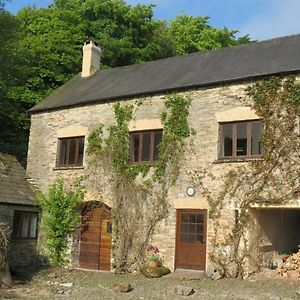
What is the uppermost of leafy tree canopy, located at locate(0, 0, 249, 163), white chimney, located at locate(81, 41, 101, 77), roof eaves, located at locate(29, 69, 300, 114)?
leafy tree canopy, located at locate(0, 0, 249, 163)

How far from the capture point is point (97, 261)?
1695 centimetres

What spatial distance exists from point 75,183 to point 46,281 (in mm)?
4326

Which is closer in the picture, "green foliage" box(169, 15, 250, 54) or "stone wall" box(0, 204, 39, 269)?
"stone wall" box(0, 204, 39, 269)

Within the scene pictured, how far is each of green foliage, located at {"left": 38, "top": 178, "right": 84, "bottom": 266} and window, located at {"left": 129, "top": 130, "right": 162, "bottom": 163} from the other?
8.81 ft

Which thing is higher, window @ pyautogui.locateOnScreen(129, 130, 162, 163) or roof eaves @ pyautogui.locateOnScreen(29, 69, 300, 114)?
roof eaves @ pyautogui.locateOnScreen(29, 69, 300, 114)

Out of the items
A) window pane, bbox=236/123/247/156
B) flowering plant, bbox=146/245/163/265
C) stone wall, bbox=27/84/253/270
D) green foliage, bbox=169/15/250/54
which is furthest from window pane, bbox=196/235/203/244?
green foliage, bbox=169/15/250/54

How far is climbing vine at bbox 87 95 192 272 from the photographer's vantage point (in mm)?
15547

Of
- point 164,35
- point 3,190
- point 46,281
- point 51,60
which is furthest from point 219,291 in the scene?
point 164,35

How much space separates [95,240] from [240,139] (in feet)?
22.5

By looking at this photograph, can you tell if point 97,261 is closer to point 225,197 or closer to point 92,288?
point 92,288

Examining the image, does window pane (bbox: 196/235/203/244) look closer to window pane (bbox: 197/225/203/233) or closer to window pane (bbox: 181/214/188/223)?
window pane (bbox: 197/225/203/233)

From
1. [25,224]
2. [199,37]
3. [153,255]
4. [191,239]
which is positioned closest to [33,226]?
[25,224]

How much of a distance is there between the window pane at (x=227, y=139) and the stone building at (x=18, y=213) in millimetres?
8033

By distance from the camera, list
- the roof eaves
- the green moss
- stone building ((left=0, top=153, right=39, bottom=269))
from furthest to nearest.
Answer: stone building ((left=0, top=153, right=39, bottom=269)) < the green moss < the roof eaves
